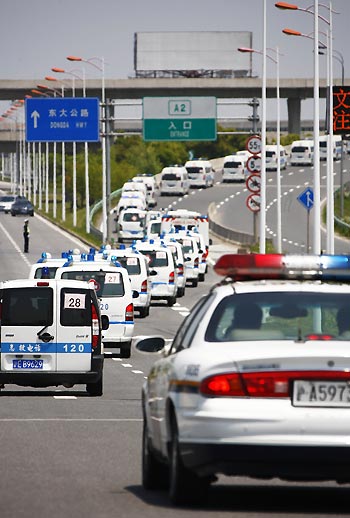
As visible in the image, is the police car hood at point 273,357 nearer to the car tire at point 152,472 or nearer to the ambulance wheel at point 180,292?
the car tire at point 152,472

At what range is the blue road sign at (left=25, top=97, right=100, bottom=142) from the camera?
83.2 meters

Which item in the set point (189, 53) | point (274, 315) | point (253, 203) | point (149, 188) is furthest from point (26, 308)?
point (189, 53)

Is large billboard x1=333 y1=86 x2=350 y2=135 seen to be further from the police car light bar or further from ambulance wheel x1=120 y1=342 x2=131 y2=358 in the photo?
the police car light bar

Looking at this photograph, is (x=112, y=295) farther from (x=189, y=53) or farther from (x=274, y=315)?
(x=189, y=53)

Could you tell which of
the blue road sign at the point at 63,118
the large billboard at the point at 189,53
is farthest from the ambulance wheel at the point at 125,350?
the large billboard at the point at 189,53

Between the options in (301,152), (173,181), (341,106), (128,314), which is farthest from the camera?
(301,152)

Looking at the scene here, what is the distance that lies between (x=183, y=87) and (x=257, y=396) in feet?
391

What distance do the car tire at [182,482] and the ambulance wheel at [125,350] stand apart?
73.5 ft

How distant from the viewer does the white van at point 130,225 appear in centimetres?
9050

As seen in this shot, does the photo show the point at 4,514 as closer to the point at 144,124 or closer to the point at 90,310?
the point at 90,310

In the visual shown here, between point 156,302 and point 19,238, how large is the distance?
4688 centimetres

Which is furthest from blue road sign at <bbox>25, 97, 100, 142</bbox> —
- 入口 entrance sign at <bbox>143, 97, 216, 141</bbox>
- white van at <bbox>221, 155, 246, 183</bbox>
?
white van at <bbox>221, 155, 246, 183</bbox>

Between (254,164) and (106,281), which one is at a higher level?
(254,164)

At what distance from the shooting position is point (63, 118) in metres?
83.8
